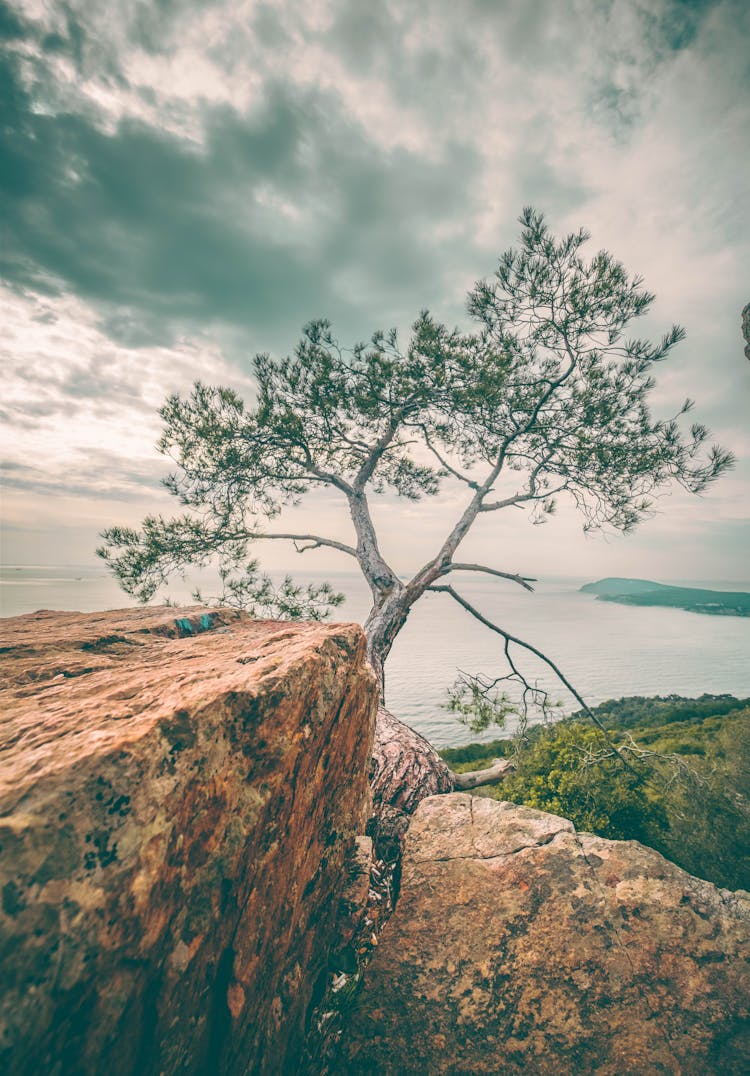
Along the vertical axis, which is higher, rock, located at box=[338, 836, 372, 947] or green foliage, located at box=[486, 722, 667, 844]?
rock, located at box=[338, 836, 372, 947]

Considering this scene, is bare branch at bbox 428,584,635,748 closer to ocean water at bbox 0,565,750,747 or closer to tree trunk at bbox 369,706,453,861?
tree trunk at bbox 369,706,453,861

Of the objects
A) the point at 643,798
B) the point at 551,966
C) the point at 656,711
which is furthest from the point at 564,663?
the point at 551,966

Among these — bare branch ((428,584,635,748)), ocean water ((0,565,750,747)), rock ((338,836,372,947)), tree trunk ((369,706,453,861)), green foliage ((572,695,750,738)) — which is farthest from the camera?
ocean water ((0,565,750,747))

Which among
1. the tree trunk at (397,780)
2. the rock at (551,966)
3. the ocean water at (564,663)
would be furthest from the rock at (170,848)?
the ocean water at (564,663)

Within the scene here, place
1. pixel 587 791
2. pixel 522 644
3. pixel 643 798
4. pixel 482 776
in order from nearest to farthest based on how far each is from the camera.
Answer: pixel 587 791 → pixel 643 798 → pixel 482 776 → pixel 522 644

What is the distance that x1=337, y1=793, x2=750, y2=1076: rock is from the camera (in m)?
2.59

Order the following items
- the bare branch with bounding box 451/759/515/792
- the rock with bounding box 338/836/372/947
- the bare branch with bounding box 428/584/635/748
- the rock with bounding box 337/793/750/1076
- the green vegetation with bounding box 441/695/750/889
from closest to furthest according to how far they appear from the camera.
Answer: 1. the rock with bounding box 337/793/750/1076
2. the rock with bounding box 338/836/372/947
3. the green vegetation with bounding box 441/695/750/889
4. the bare branch with bounding box 451/759/515/792
5. the bare branch with bounding box 428/584/635/748

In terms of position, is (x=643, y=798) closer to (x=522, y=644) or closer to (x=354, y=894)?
(x=522, y=644)

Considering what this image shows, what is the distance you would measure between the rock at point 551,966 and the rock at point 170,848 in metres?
0.73

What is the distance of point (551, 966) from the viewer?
9.78ft

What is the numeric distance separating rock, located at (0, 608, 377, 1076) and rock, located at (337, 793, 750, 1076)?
Answer: 0.73 meters

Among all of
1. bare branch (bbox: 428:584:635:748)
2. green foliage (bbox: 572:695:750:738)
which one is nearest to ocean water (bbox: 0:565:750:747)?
green foliage (bbox: 572:695:750:738)

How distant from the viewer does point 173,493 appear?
822 cm

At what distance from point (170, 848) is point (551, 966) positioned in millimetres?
3122
